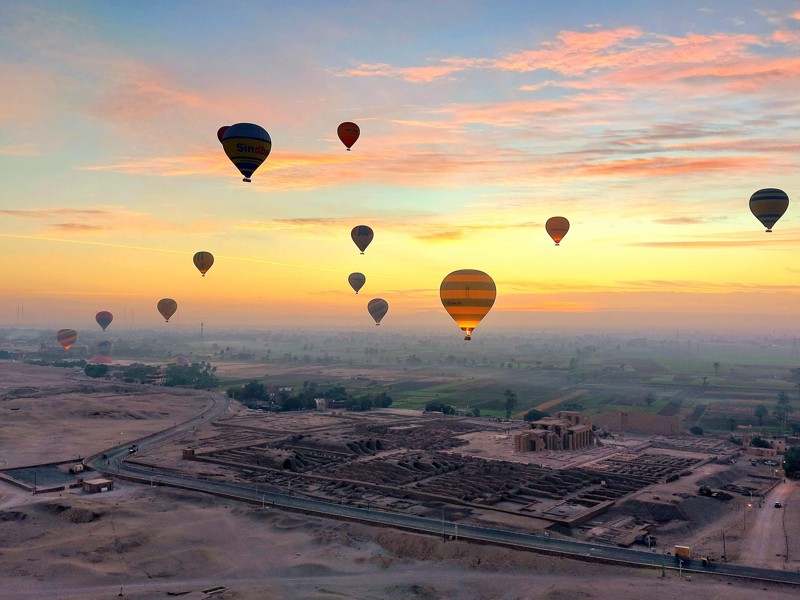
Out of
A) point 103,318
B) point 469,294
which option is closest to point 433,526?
point 469,294

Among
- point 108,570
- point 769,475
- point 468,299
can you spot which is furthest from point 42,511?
point 769,475

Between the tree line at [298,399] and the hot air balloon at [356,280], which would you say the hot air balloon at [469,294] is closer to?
the hot air balloon at [356,280]

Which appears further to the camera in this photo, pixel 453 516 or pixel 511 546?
pixel 453 516

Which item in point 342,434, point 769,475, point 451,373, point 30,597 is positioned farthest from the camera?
point 451,373

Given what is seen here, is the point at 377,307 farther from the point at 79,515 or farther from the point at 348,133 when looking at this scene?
the point at 79,515

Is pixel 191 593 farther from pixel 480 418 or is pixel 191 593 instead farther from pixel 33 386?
pixel 33 386

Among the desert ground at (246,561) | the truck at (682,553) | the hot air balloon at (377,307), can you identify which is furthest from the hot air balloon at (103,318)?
the truck at (682,553)

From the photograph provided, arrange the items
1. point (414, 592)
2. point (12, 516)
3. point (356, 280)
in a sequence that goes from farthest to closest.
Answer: point (356, 280)
point (12, 516)
point (414, 592)
